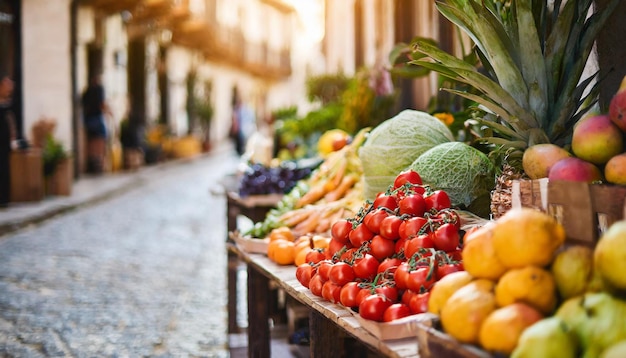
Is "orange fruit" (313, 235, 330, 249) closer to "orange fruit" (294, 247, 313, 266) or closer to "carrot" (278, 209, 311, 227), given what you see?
"orange fruit" (294, 247, 313, 266)

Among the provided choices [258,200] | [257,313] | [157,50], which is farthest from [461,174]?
[157,50]

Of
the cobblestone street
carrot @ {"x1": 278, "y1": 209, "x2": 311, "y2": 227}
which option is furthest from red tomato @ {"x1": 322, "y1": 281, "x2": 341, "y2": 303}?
the cobblestone street

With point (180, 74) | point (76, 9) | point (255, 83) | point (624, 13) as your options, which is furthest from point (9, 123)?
point (255, 83)

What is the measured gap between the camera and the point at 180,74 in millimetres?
27844

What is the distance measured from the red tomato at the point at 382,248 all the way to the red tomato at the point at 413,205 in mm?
146

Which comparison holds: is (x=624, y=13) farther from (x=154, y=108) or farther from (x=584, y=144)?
(x=154, y=108)

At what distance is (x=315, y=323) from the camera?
8.77ft

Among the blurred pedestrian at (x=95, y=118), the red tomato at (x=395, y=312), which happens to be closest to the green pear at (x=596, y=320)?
the red tomato at (x=395, y=312)

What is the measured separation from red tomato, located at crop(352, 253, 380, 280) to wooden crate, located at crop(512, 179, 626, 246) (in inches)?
27.9

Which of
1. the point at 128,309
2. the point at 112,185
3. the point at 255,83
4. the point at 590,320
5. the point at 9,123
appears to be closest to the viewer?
the point at 590,320

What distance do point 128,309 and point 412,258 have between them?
12.7 feet

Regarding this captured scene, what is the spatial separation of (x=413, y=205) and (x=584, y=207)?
851mm

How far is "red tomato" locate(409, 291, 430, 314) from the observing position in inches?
83.8

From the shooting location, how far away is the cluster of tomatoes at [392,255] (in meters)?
2.20
